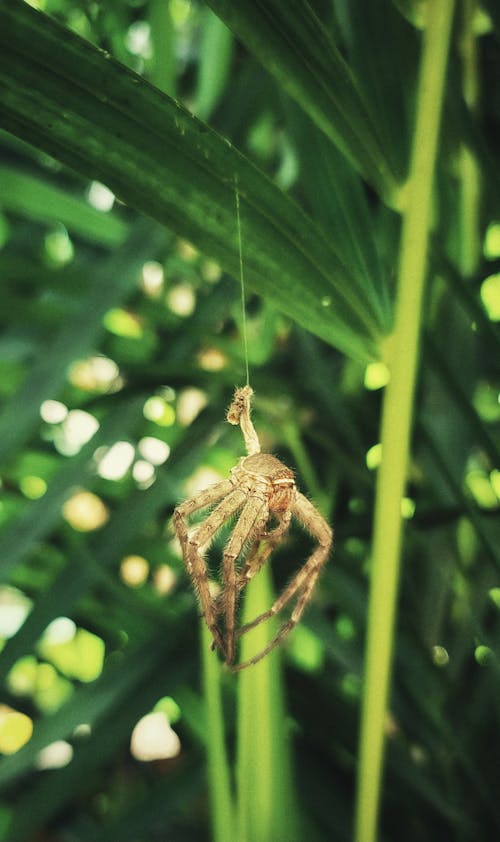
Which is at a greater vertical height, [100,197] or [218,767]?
[100,197]

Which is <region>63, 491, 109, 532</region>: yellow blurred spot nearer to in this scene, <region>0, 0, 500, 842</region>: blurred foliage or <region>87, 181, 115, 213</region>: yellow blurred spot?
<region>0, 0, 500, 842</region>: blurred foliage

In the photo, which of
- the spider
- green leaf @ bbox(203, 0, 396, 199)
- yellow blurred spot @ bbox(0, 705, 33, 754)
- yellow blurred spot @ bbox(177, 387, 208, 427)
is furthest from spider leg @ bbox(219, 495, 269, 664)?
yellow blurred spot @ bbox(0, 705, 33, 754)

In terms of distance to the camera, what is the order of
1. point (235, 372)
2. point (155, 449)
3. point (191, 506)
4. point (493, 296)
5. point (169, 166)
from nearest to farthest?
1. point (169, 166)
2. point (191, 506)
3. point (235, 372)
4. point (493, 296)
5. point (155, 449)

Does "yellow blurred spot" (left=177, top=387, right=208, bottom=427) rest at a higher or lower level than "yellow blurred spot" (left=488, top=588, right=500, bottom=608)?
higher

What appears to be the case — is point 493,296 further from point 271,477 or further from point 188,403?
point 271,477

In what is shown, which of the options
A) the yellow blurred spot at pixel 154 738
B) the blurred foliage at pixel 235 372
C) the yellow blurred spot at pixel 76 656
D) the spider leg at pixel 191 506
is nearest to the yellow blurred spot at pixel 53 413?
the blurred foliage at pixel 235 372

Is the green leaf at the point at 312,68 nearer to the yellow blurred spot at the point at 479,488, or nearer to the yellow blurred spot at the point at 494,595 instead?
the yellow blurred spot at the point at 494,595

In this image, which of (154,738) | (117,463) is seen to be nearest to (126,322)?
(117,463)

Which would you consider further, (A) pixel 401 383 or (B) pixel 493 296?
(B) pixel 493 296
